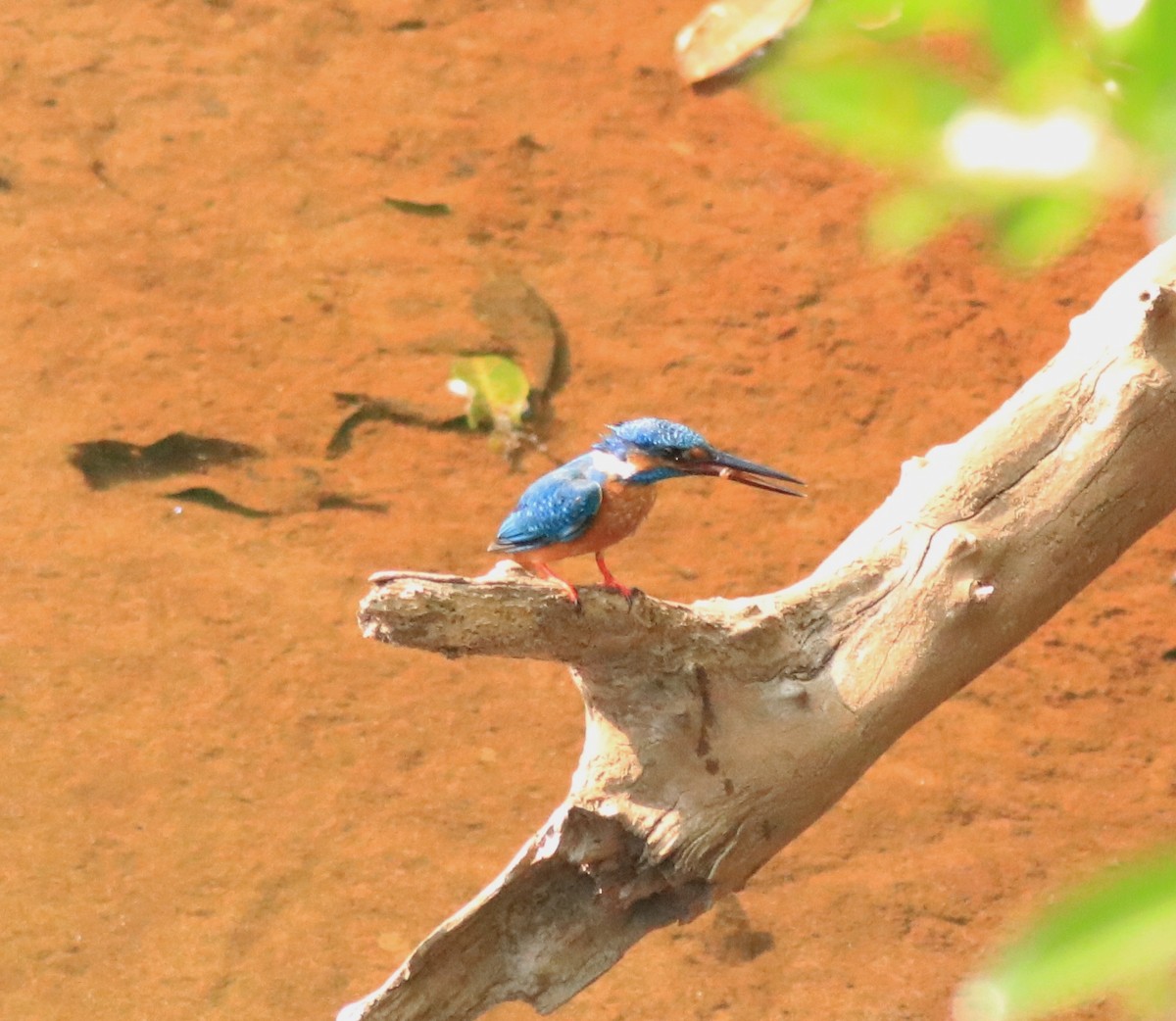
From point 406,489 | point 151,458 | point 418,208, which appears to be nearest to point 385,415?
point 406,489

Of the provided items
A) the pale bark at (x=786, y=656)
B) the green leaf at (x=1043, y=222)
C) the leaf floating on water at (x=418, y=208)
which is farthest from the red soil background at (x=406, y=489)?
the green leaf at (x=1043, y=222)

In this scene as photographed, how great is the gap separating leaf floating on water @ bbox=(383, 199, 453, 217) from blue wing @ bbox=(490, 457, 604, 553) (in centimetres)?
264

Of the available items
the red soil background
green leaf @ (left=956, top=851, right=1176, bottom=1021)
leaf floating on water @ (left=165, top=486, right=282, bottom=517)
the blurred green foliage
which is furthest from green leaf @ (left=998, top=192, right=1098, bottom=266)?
Answer: leaf floating on water @ (left=165, top=486, right=282, bottom=517)

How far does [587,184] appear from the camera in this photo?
4562mm

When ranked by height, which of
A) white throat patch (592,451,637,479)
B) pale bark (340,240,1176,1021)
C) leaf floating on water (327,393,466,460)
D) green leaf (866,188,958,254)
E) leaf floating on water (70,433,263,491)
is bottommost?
leaf floating on water (70,433,263,491)

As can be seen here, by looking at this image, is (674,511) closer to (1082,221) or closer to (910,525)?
(910,525)

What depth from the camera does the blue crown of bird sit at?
1.95 m

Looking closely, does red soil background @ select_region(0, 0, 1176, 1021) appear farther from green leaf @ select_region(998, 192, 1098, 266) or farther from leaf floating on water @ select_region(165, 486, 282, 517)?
green leaf @ select_region(998, 192, 1098, 266)

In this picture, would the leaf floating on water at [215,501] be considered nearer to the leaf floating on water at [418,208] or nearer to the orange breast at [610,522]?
the leaf floating on water at [418,208]

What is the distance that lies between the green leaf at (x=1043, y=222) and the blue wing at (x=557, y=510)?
1350 millimetres

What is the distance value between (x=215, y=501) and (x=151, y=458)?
0.24 meters

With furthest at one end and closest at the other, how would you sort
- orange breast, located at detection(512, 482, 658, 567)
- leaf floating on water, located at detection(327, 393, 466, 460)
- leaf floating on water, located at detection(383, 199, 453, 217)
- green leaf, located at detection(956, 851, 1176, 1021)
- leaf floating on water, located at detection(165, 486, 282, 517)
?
leaf floating on water, located at detection(383, 199, 453, 217)
leaf floating on water, located at detection(327, 393, 466, 460)
leaf floating on water, located at detection(165, 486, 282, 517)
orange breast, located at detection(512, 482, 658, 567)
green leaf, located at detection(956, 851, 1176, 1021)

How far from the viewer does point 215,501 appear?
3748mm

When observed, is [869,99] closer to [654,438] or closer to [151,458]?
[654,438]
